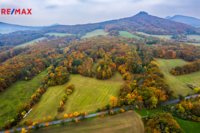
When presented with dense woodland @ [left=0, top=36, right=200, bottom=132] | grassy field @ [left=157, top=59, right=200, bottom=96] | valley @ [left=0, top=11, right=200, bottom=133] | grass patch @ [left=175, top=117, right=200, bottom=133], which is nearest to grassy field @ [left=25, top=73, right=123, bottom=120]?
valley @ [left=0, top=11, right=200, bottom=133]

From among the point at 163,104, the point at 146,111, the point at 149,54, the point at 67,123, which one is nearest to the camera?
the point at 67,123

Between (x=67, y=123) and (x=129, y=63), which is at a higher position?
(x=129, y=63)

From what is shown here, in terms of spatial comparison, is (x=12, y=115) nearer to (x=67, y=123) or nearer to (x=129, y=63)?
(x=67, y=123)

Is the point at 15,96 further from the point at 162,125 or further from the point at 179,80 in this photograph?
the point at 179,80

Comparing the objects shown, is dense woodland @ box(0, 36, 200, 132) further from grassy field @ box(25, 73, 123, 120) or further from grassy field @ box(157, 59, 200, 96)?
grassy field @ box(157, 59, 200, 96)

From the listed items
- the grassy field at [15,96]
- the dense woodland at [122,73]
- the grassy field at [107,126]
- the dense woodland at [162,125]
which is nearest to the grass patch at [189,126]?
the dense woodland at [122,73]

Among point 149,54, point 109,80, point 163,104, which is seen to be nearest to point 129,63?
point 109,80
